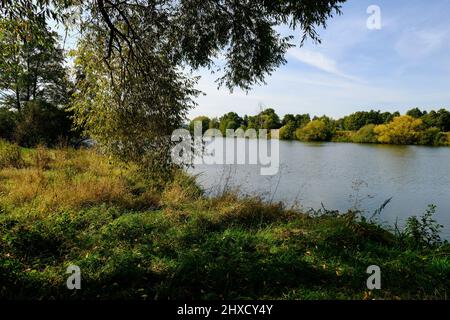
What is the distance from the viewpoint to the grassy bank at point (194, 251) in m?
3.72

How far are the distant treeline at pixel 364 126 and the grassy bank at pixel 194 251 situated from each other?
92.6 feet

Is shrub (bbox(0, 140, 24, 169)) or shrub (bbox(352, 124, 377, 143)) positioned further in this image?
shrub (bbox(352, 124, 377, 143))

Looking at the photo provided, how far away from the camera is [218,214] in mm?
6734

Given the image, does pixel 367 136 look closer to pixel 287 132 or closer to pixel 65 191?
pixel 287 132

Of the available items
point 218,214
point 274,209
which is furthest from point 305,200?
point 218,214

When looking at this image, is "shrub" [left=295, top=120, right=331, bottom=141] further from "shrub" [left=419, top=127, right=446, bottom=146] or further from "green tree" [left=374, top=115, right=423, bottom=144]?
"shrub" [left=419, top=127, right=446, bottom=146]

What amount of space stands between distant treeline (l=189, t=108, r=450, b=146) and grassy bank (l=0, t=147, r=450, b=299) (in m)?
28.2

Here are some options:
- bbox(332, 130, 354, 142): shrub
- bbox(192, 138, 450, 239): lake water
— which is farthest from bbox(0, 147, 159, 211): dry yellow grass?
bbox(332, 130, 354, 142): shrub

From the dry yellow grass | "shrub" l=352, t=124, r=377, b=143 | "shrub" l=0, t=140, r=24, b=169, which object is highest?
"shrub" l=352, t=124, r=377, b=143

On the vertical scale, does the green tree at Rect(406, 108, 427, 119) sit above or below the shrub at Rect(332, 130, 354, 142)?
above

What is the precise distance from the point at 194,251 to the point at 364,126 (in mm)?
57671

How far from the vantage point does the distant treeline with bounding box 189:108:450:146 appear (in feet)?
151

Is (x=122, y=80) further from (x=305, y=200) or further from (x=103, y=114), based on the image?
(x=305, y=200)

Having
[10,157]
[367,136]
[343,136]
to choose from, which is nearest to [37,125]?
[10,157]
